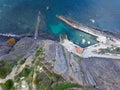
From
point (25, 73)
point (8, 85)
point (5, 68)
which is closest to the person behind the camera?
point (8, 85)

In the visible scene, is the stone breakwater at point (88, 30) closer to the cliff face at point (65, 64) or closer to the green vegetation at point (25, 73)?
the cliff face at point (65, 64)

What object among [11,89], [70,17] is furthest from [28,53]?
[70,17]

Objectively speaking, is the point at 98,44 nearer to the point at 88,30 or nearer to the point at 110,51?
the point at 110,51

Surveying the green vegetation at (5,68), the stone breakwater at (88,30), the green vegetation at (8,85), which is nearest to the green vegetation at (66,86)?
the green vegetation at (8,85)

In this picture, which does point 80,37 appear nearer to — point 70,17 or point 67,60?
point 70,17

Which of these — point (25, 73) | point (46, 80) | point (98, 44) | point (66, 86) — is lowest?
point (66, 86)

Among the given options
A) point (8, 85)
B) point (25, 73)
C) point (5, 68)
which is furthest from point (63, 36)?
point (8, 85)
